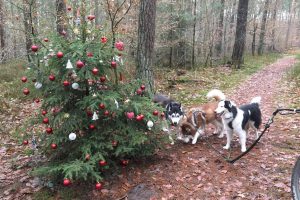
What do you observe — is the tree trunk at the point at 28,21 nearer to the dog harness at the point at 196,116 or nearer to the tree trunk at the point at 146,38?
the tree trunk at the point at 146,38

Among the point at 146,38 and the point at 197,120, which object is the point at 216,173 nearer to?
the point at 197,120

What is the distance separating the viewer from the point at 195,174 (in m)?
4.63

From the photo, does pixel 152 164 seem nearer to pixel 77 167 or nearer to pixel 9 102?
pixel 77 167

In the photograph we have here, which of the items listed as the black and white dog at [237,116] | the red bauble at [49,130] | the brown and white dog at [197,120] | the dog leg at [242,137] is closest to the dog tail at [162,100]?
the brown and white dog at [197,120]

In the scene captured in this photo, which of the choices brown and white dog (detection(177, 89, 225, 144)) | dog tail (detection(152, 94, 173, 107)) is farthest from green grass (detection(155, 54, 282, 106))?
brown and white dog (detection(177, 89, 225, 144))

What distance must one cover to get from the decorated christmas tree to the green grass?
4744 mm

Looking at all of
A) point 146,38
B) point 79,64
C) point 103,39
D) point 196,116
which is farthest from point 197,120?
point 79,64

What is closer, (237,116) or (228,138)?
(237,116)

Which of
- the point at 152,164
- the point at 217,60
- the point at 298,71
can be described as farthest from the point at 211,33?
the point at 152,164

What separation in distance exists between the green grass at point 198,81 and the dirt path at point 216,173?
3695mm

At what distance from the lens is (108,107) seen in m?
4.18

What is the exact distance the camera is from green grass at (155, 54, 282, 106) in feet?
32.4

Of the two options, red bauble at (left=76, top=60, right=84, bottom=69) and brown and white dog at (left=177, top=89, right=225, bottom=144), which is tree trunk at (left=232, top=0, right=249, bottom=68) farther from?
red bauble at (left=76, top=60, right=84, bottom=69)

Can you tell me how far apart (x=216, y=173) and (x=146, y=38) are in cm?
331
